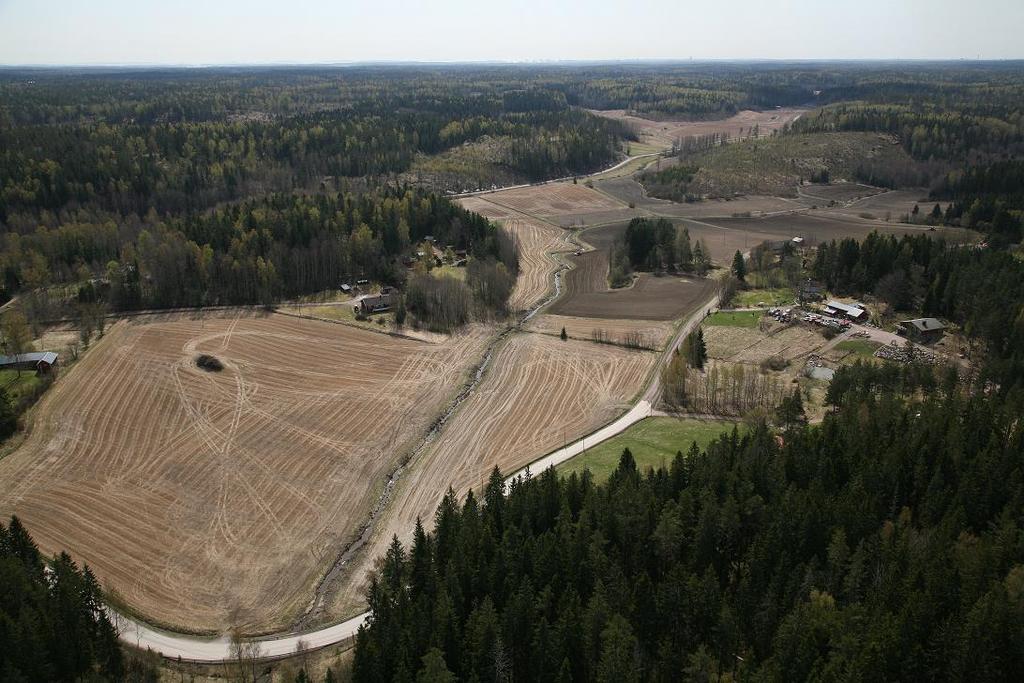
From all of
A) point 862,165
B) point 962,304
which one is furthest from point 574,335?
point 862,165

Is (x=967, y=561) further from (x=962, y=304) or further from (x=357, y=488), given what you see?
(x=962, y=304)

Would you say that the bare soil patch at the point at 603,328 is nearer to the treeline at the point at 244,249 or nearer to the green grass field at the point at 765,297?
the green grass field at the point at 765,297

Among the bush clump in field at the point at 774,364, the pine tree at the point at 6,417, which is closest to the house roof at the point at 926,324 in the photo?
the bush clump in field at the point at 774,364

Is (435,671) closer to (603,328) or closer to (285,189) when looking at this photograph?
(603,328)

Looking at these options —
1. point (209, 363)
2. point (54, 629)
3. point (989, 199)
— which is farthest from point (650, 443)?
point (989, 199)

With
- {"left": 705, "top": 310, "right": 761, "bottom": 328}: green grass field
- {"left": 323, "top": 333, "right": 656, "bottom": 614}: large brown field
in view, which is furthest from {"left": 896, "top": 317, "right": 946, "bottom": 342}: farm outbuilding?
{"left": 323, "top": 333, "right": 656, "bottom": 614}: large brown field

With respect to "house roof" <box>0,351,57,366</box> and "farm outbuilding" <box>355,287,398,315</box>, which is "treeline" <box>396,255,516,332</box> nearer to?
"farm outbuilding" <box>355,287,398,315</box>
